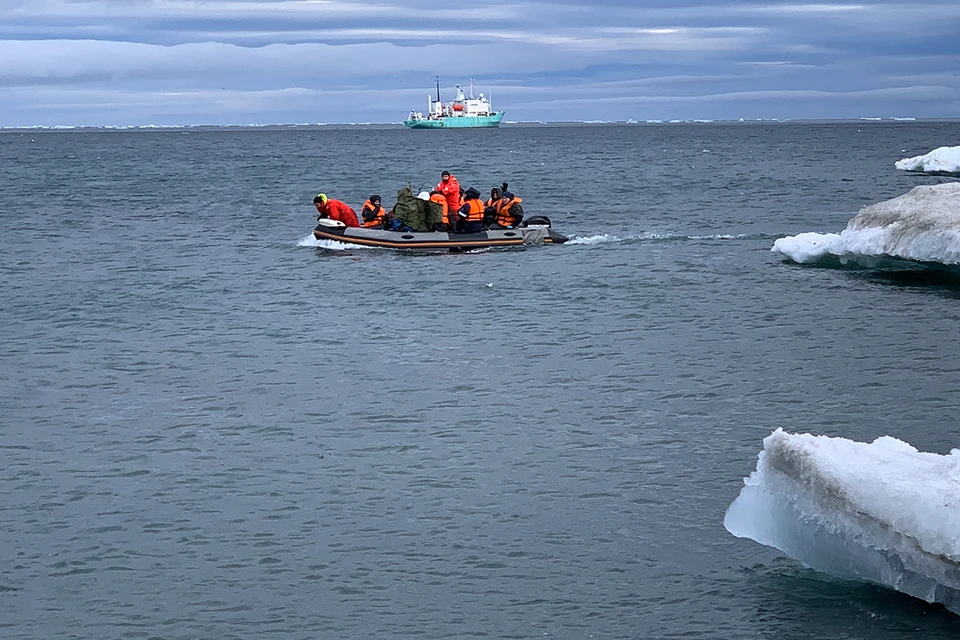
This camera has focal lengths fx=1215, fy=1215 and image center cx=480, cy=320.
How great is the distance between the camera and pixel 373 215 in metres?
31.5

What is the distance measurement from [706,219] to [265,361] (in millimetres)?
26724

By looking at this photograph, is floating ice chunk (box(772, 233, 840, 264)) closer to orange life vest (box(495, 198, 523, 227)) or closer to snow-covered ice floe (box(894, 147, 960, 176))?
orange life vest (box(495, 198, 523, 227))

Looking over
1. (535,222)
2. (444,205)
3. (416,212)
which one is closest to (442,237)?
(444,205)

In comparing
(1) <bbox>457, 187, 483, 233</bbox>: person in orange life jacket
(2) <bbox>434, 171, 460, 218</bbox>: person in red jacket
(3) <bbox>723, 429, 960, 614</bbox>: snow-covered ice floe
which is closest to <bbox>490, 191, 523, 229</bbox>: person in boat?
(1) <bbox>457, 187, 483, 233</bbox>: person in orange life jacket

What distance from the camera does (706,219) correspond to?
43219 mm

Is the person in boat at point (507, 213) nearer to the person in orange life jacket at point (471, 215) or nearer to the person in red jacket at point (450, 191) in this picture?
the person in orange life jacket at point (471, 215)

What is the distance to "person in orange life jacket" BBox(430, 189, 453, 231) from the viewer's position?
30.4 metres

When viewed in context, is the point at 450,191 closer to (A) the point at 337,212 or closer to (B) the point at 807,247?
(A) the point at 337,212

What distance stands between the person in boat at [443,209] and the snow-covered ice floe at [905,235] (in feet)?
29.3

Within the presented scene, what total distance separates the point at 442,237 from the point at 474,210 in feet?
3.54

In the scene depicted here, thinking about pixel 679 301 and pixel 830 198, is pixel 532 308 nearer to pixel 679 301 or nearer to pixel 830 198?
pixel 679 301

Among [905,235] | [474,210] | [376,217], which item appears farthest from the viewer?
[376,217]

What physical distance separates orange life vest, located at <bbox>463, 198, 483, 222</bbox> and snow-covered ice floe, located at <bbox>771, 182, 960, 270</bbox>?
825 centimetres

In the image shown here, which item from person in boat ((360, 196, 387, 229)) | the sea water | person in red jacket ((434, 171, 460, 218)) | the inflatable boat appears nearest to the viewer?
the sea water
